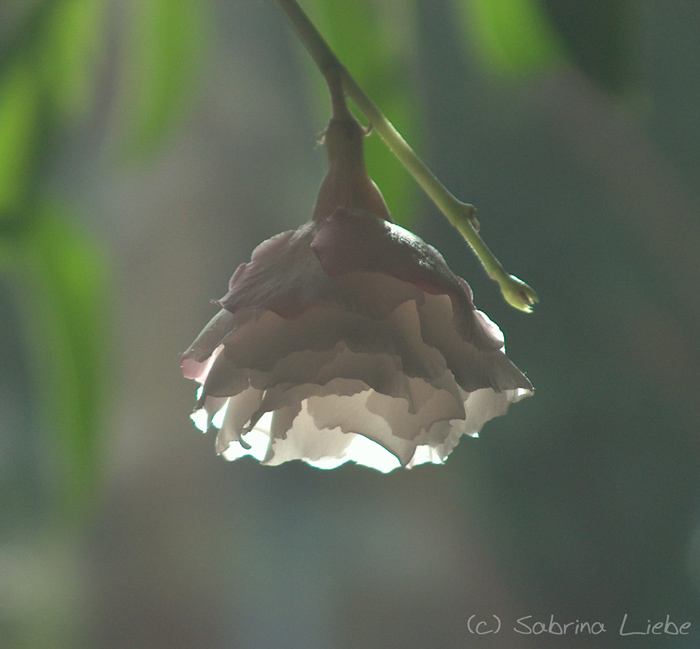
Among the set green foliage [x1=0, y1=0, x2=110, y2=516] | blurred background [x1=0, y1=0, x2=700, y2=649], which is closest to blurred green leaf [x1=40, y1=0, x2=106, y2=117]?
green foliage [x1=0, y1=0, x2=110, y2=516]

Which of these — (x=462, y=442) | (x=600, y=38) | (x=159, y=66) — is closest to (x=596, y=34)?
(x=600, y=38)

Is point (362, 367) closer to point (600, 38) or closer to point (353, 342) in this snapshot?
point (353, 342)

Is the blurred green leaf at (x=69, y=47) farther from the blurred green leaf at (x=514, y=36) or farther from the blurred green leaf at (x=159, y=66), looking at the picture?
the blurred green leaf at (x=514, y=36)

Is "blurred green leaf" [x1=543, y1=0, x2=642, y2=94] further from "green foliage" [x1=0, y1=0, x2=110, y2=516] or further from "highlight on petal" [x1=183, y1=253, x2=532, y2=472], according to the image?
"green foliage" [x1=0, y1=0, x2=110, y2=516]

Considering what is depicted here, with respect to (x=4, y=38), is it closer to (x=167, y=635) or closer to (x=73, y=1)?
(x=73, y=1)

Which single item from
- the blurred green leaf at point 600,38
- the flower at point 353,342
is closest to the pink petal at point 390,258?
the flower at point 353,342
